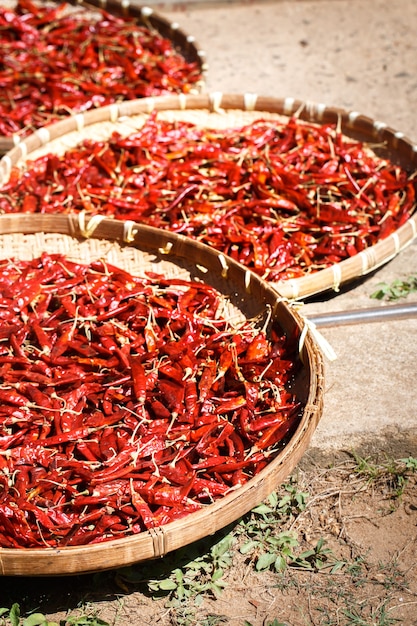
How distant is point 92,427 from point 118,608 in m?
0.58

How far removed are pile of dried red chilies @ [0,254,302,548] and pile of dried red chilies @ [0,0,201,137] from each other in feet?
5.04

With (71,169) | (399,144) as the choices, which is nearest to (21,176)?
(71,169)

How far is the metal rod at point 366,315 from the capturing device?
3.51 meters

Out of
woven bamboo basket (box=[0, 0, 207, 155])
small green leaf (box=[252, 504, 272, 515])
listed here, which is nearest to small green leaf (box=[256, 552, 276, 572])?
small green leaf (box=[252, 504, 272, 515])

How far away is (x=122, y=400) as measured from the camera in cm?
270

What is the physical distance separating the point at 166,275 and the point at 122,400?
829mm

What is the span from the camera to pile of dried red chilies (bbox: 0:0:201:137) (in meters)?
4.52

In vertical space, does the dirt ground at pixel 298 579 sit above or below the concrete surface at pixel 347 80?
below

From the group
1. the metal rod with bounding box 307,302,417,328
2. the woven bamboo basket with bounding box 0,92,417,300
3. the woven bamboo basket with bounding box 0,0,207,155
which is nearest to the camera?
the metal rod with bounding box 307,302,417,328

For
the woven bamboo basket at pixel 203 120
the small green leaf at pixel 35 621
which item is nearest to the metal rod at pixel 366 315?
the woven bamboo basket at pixel 203 120

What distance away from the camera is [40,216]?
135 inches

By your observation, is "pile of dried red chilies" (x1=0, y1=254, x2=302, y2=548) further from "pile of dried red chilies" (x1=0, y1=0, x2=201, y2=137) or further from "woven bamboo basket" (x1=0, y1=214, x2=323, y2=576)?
"pile of dried red chilies" (x1=0, y1=0, x2=201, y2=137)

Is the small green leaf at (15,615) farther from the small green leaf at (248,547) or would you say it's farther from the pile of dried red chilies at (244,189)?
the pile of dried red chilies at (244,189)

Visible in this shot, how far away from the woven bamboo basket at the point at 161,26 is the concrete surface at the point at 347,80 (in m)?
0.49
